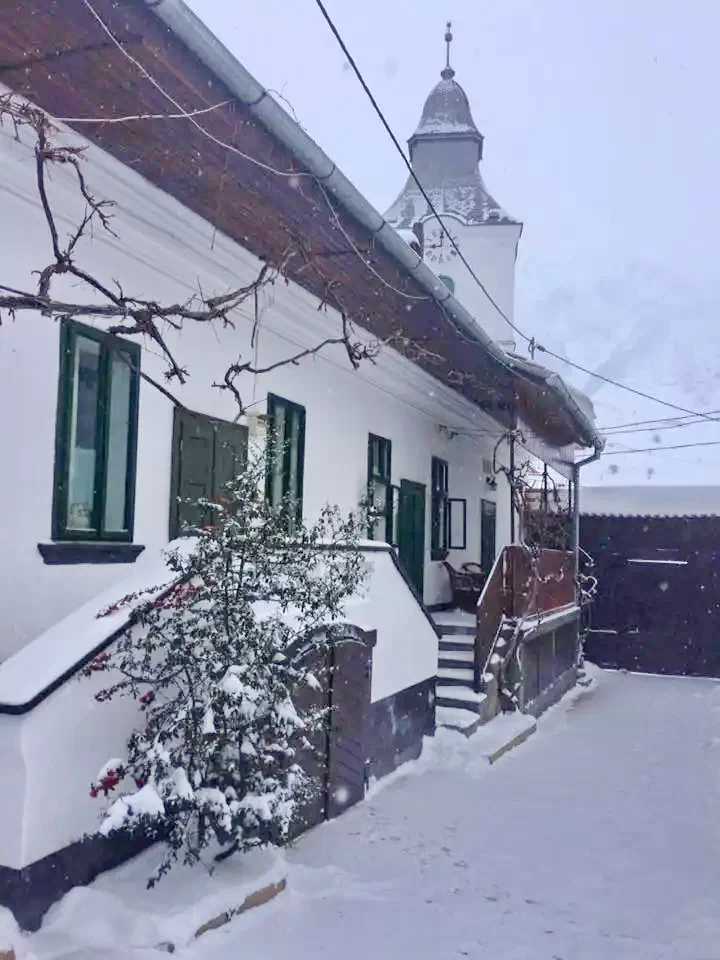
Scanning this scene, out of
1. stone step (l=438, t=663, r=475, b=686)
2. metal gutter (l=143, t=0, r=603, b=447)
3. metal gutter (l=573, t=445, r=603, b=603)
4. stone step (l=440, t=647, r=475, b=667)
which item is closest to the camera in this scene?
metal gutter (l=143, t=0, r=603, b=447)

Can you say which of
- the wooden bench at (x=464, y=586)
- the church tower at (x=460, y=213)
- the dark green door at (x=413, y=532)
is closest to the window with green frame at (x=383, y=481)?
the dark green door at (x=413, y=532)

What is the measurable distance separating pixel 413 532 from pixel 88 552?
711 cm

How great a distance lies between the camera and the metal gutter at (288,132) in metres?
3.97

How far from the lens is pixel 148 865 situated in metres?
4.51

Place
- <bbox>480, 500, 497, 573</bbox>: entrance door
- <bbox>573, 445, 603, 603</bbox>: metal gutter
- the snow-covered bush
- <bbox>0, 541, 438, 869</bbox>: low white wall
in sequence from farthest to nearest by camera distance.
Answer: <bbox>480, 500, 497, 573</bbox>: entrance door < <bbox>573, 445, 603, 603</bbox>: metal gutter < the snow-covered bush < <bbox>0, 541, 438, 869</bbox>: low white wall

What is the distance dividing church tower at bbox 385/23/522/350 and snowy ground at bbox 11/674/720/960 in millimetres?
12146

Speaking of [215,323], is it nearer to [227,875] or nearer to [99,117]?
[99,117]

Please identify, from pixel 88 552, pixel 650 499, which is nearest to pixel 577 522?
pixel 650 499

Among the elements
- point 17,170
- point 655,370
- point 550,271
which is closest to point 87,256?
point 17,170

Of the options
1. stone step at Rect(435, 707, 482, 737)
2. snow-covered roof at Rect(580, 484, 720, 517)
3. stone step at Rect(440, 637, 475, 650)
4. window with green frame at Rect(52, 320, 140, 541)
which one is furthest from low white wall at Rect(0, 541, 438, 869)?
snow-covered roof at Rect(580, 484, 720, 517)

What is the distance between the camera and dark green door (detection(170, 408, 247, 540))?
6.80 metres

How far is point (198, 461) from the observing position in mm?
7047

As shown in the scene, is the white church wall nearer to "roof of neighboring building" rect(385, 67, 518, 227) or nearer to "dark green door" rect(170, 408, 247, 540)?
"roof of neighboring building" rect(385, 67, 518, 227)

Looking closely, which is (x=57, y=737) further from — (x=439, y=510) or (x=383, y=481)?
(x=439, y=510)
